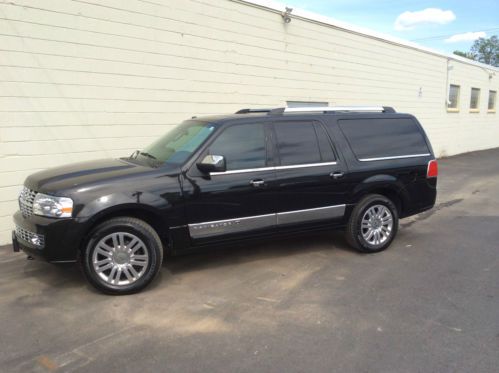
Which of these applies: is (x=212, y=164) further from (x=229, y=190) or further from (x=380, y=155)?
(x=380, y=155)

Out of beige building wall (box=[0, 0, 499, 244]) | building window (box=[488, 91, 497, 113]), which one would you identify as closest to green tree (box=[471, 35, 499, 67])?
building window (box=[488, 91, 497, 113])

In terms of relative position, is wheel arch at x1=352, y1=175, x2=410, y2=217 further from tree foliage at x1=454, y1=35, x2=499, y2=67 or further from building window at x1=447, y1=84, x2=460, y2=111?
tree foliage at x1=454, y1=35, x2=499, y2=67

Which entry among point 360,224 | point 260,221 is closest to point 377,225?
point 360,224

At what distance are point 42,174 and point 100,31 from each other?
128 inches

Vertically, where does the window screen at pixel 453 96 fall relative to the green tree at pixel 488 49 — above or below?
below

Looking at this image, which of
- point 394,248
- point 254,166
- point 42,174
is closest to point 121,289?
point 42,174

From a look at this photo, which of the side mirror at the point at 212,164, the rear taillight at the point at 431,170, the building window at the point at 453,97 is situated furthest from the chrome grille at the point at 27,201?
the building window at the point at 453,97

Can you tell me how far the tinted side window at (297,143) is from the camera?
200 inches

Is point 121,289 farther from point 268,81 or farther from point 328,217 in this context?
point 268,81

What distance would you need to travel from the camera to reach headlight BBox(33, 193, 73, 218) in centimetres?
406

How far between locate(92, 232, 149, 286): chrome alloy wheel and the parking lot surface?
0.21 m

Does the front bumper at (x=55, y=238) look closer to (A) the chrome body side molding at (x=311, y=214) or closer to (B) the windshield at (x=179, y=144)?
(B) the windshield at (x=179, y=144)

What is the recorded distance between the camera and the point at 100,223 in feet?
13.9

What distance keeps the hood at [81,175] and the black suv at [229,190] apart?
13mm
